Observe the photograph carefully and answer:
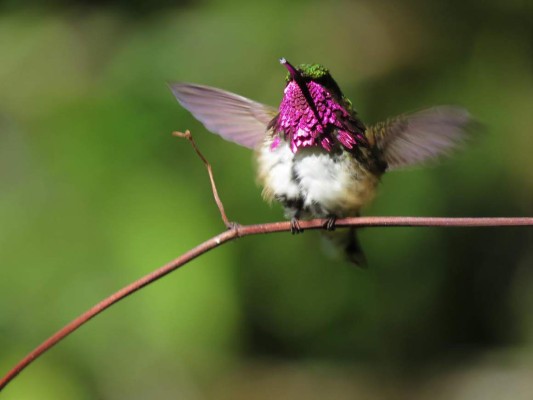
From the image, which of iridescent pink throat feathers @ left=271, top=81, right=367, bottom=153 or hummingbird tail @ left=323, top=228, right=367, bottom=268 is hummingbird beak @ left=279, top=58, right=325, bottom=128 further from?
hummingbird tail @ left=323, top=228, right=367, bottom=268

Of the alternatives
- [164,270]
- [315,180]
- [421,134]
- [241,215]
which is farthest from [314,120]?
[241,215]

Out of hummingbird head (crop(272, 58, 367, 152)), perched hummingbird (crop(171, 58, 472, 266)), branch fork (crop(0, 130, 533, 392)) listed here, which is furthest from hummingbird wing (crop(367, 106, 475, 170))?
branch fork (crop(0, 130, 533, 392))

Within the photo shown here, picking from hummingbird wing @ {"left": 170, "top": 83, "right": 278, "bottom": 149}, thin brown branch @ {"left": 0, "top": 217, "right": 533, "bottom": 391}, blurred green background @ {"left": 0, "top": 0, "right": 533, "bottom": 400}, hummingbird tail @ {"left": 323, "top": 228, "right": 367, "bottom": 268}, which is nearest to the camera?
thin brown branch @ {"left": 0, "top": 217, "right": 533, "bottom": 391}

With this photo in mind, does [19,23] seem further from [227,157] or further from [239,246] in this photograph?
[239,246]

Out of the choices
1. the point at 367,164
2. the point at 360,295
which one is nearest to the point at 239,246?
the point at 360,295

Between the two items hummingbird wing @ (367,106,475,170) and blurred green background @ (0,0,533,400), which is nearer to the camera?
hummingbird wing @ (367,106,475,170)

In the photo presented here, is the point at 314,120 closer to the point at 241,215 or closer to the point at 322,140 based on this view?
the point at 322,140

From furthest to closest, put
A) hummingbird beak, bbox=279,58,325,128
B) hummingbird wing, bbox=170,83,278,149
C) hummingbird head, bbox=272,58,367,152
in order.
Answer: hummingbird wing, bbox=170,83,278,149 < hummingbird head, bbox=272,58,367,152 < hummingbird beak, bbox=279,58,325,128
